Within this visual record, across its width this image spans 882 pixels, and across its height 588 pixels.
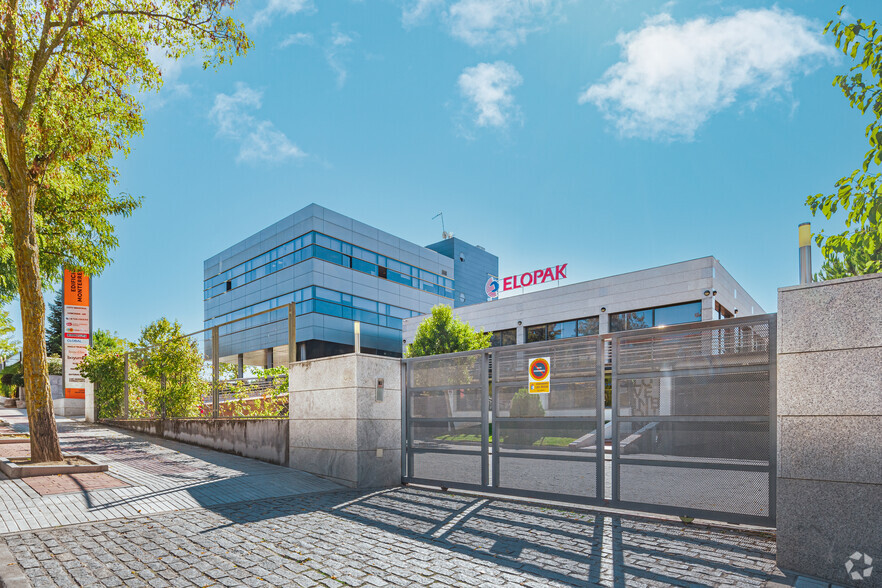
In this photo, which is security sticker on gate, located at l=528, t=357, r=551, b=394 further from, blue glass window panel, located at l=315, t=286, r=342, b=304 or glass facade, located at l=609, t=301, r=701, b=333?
blue glass window panel, located at l=315, t=286, r=342, b=304

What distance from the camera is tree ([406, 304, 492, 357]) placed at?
3916 centimetres

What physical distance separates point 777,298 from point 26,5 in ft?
43.5

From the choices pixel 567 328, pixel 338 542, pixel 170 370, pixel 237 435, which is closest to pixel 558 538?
pixel 338 542

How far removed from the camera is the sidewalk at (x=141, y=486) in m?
6.78

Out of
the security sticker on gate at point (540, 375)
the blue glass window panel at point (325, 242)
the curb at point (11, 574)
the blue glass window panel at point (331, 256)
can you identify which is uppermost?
the blue glass window panel at point (325, 242)

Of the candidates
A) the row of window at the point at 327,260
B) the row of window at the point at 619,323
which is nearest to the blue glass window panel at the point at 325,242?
the row of window at the point at 327,260

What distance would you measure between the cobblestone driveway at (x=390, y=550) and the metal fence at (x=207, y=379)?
16.6ft

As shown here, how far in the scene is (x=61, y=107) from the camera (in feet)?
37.9

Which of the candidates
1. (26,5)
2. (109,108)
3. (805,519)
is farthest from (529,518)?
(26,5)

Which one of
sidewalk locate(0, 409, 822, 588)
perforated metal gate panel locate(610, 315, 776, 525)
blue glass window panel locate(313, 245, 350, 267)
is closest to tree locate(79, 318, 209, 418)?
sidewalk locate(0, 409, 822, 588)

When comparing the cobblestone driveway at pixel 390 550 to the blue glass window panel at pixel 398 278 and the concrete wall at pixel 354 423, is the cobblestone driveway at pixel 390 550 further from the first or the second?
the blue glass window panel at pixel 398 278

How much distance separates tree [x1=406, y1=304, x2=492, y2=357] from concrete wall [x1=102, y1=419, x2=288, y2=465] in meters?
24.6

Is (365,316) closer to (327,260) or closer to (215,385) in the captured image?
(327,260)

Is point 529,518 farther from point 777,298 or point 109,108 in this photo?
point 109,108
